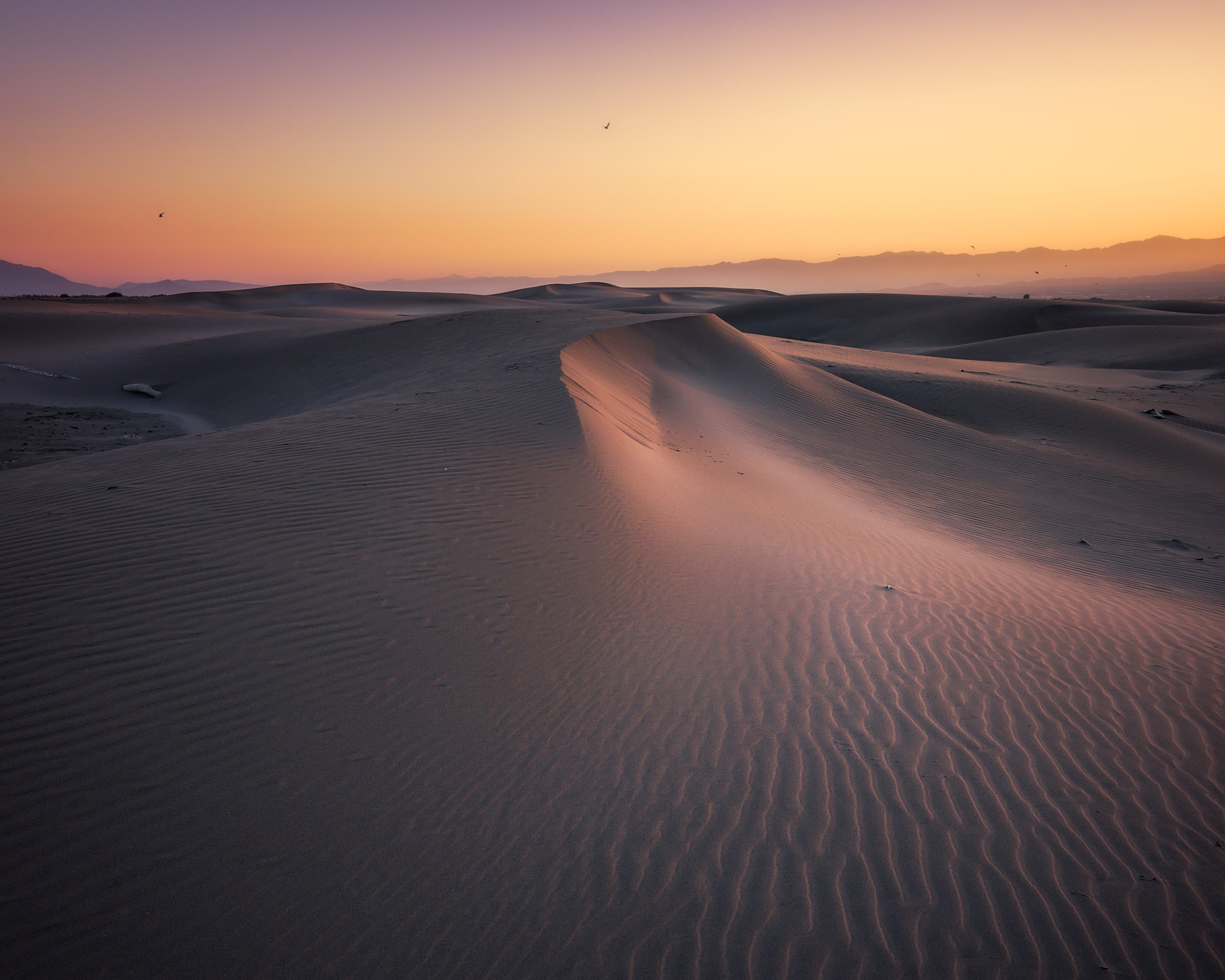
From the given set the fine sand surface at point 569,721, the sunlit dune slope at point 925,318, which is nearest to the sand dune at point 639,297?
the sunlit dune slope at point 925,318

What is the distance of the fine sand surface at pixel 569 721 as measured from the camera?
2873 mm

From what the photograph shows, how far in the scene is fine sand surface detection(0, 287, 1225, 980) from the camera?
2.87 m

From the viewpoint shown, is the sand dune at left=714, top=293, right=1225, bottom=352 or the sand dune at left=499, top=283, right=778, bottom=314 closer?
the sand dune at left=714, top=293, right=1225, bottom=352

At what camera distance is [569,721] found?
4117 millimetres

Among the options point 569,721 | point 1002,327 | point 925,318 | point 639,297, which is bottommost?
point 569,721

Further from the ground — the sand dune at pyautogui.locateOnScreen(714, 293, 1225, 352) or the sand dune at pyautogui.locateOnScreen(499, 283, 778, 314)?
the sand dune at pyautogui.locateOnScreen(499, 283, 778, 314)

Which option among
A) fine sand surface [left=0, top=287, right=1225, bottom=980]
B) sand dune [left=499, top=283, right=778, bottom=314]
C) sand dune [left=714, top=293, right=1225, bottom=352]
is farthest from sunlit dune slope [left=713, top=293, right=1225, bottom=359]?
fine sand surface [left=0, top=287, right=1225, bottom=980]

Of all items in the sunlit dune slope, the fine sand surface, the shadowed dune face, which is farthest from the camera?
the sunlit dune slope

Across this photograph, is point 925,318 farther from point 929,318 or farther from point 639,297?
point 639,297

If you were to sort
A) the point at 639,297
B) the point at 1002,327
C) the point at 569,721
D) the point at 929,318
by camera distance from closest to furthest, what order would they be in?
the point at 569,721 < the point at 1002,327 < the point at 929,318 < the point at 639,297

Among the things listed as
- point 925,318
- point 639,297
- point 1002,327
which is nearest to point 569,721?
point 1002,327

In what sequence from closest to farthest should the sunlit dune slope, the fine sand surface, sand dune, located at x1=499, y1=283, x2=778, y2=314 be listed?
the fine sand surface < the sunlit dune slope < sand dune, located at x1=499, y1=283, x2=778, y2=314

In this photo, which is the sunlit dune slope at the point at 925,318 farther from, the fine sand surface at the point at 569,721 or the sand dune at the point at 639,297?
the fine sand surface at the point at 569,721

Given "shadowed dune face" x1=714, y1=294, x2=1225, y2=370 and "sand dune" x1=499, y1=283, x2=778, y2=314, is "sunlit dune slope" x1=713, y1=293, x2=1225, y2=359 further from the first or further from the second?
"sand dune" x1=499, y1=283, x2=778, y2=314
